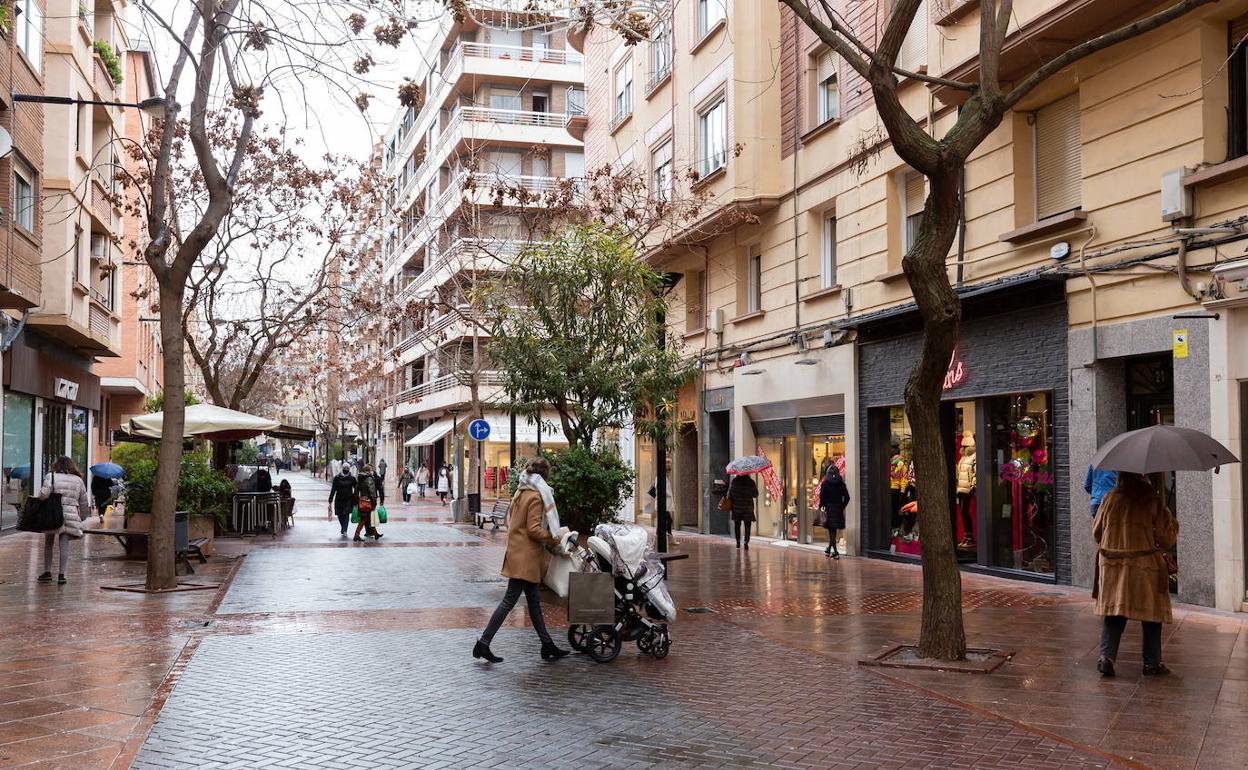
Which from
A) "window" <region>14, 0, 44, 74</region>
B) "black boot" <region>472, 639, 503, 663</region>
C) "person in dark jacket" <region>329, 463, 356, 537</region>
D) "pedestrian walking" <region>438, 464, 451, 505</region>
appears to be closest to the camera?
"black boot" <region>472, 639, 503, 663</region>

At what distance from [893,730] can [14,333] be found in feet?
68.5

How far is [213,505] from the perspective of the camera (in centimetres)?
2027

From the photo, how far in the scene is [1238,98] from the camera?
12.4 metres

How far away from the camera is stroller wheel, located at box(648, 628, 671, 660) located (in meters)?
9.70

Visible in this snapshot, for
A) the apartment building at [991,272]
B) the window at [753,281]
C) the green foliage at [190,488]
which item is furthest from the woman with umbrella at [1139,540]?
the window at [753,281]

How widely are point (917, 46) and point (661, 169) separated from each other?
9.44m

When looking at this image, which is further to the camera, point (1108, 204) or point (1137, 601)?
point (1108, 204)

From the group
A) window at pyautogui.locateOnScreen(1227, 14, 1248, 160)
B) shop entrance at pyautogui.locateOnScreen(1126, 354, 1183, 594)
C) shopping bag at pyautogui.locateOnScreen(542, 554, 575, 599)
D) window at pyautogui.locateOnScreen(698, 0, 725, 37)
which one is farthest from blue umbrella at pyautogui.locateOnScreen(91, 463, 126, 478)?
window at pyautogui.locateOnScreen(1227, 14, 1248, 160)

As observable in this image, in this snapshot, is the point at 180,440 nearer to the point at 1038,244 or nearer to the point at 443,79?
the point at 1038,244

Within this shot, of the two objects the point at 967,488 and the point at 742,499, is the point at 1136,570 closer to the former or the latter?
the point at 967,488

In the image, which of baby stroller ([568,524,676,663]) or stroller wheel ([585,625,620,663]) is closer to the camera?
stroller wheel ([585,625,620,663])

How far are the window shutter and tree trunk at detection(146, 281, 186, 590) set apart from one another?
11.2m

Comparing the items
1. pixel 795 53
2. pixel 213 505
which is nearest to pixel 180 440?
pixel 213 505

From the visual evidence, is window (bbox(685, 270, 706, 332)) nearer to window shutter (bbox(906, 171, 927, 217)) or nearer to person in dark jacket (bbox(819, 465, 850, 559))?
person in dark jacket (bbox(819, 465, 850, 559))
